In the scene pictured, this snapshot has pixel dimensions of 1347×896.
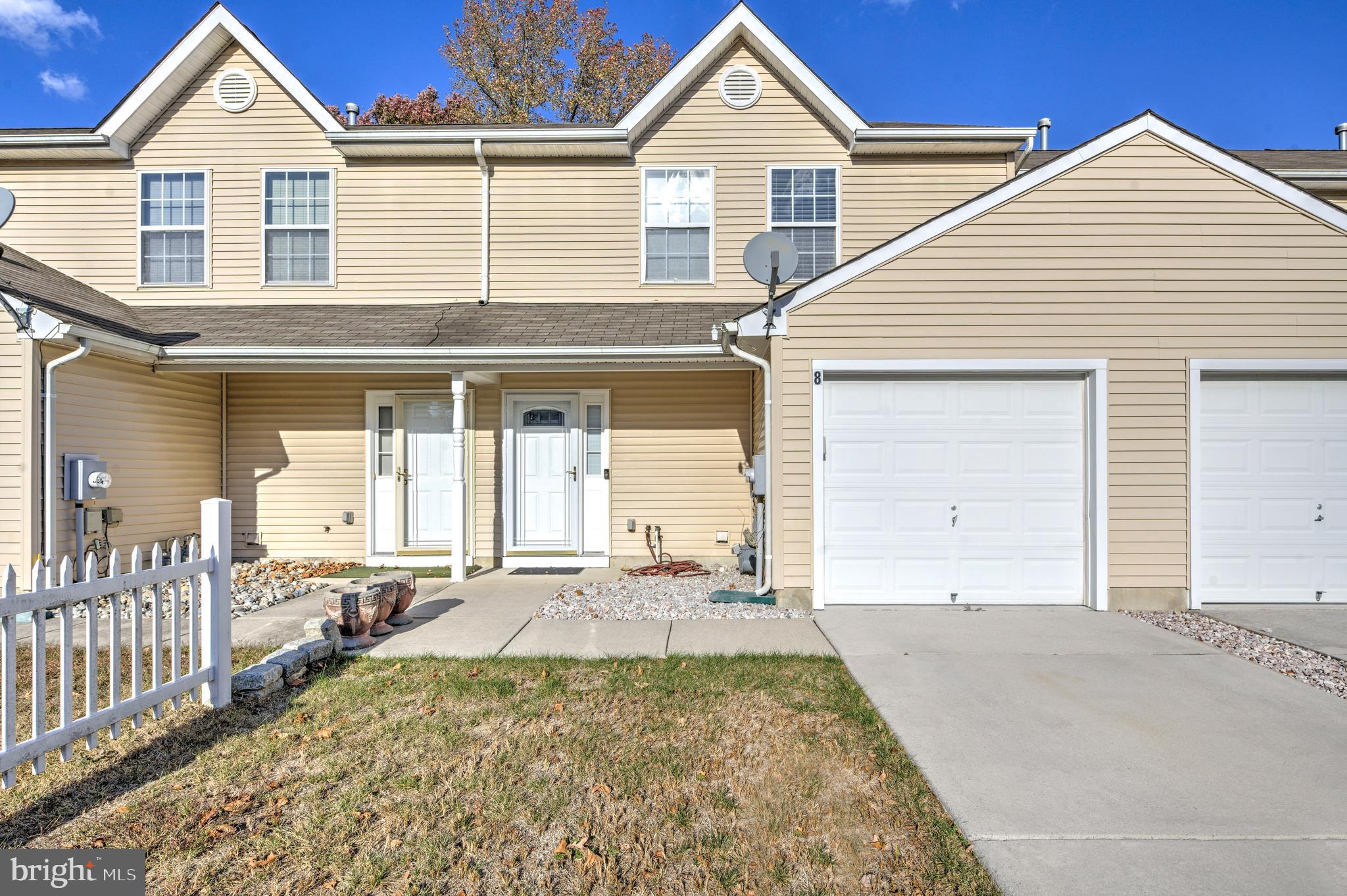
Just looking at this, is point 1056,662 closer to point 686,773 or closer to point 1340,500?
point 686,773

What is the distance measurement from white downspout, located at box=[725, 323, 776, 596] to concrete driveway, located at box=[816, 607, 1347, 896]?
143cm

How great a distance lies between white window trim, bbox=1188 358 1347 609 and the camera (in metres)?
6.55

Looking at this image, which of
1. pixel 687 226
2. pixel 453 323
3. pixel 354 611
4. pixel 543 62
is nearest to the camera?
pixel 354 611

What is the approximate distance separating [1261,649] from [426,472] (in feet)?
29.2

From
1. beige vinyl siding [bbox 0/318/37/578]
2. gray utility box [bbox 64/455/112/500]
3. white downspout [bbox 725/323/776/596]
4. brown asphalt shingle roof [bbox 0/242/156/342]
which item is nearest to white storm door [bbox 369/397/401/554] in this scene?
brown asphalt shingle roof [bbox 0/242/156/342]

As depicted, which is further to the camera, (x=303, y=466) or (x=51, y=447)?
(x=303, y=466)

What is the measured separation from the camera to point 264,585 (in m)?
7.95

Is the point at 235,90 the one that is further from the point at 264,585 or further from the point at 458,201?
the point at 264,585

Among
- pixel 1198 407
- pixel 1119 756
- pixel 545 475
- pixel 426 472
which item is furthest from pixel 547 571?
pixel 1198 407

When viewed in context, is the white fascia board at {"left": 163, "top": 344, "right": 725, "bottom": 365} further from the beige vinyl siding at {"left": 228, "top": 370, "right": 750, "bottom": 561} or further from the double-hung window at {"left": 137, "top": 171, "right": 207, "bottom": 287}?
the double-hung window at {"left": 137, "top": 171, "right": 207, "bottom": 287}

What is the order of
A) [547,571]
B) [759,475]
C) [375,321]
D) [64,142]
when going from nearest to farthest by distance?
1. [759,475]
2. [375,321]
3. [547,571]
4. [64,142]

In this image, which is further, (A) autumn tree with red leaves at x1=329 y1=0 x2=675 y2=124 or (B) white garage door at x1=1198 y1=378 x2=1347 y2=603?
(A) autumn tree with red leaves at x1=329 y1=0 x2=675 y2=124

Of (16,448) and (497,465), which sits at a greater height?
(16,448)

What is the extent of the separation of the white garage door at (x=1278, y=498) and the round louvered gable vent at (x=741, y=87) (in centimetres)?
661
